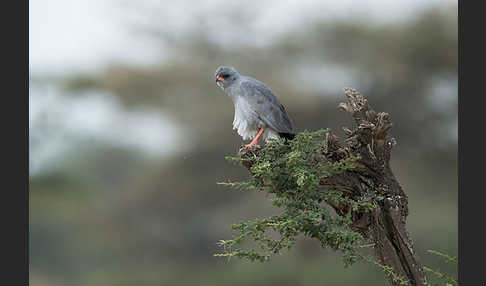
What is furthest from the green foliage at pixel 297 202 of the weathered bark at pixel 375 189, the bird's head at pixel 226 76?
the bird's head at pixel 226 76

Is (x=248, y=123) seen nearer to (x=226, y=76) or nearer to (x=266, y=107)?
(x=266, y=107)

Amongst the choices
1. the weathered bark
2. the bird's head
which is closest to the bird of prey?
the bird's head

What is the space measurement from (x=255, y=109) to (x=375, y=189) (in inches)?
38.5

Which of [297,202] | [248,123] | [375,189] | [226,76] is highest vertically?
[226,76]

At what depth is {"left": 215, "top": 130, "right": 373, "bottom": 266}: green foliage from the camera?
3195mm

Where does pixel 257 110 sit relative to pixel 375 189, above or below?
above

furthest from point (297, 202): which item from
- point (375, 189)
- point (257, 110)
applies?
point (257, 110)

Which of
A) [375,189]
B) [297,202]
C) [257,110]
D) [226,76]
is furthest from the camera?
[226,76]

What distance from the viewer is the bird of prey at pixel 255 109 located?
13.0ft

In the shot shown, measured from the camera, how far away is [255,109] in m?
3.95

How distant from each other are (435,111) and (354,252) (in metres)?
6.05

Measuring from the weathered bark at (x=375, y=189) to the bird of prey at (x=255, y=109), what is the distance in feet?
1.30

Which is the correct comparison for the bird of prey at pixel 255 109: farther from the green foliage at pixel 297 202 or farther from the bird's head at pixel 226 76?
the green foliage at pixel 297 202

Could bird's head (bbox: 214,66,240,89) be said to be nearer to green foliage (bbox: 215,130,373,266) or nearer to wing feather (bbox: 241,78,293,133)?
wing feather (bbox: 241,78,293,133)
